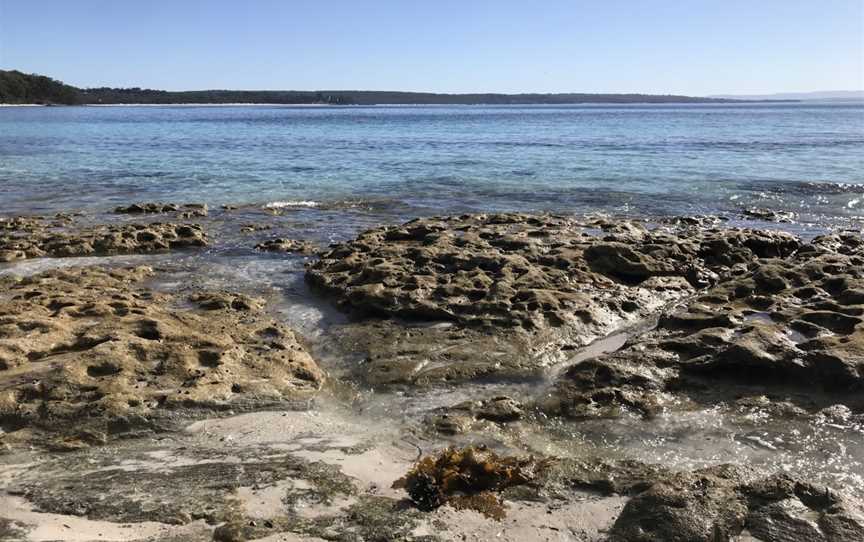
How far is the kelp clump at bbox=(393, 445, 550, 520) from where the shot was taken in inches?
184

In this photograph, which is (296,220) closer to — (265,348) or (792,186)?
(265,348)

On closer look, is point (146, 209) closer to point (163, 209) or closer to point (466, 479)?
point (163, 209)

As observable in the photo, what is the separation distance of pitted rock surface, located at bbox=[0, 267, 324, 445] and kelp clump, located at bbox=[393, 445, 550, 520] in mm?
2100

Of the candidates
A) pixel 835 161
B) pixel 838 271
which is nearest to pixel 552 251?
pixel 838 271

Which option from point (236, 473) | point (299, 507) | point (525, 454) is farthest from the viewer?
point (525, 454)

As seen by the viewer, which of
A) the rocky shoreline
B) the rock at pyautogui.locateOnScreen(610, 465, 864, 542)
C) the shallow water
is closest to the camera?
the rock at pyautogui.locateOnScreen(610, 465, 864, 542)

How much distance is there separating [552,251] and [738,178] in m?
16.5

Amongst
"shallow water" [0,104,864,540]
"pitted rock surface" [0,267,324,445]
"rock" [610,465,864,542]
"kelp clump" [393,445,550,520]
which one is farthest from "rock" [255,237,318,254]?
"rock" [610,465,864,542]

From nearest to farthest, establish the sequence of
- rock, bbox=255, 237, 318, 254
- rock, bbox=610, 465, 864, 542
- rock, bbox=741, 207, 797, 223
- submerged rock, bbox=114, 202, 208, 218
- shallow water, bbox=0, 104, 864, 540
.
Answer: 1. rock, bbox=610, 465, 864, 542
2. shallow water, bbox=0, 104, 864, 540
3. rock, bbox=255, 237, 318, 254
4. rock, bbox=741, 207, 797, 223
5. submerged rock, bbox=114, 202, 208, 218

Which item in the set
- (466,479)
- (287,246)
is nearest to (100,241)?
(287,246)

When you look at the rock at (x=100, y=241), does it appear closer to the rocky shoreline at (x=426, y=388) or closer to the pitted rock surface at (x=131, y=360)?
the rocky shoreline at (x=426, y=388)

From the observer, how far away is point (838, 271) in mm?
9867

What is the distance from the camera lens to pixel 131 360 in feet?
22.4

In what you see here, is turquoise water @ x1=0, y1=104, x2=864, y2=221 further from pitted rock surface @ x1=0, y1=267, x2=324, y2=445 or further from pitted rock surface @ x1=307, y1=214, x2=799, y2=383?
pitted rock surface @ x1=0, y1=267, x2=324, y2=445
